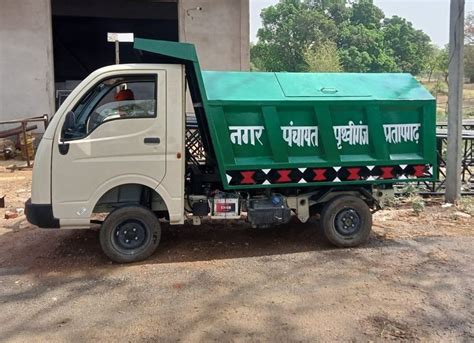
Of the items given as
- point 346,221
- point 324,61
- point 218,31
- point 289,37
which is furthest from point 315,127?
point 289,37

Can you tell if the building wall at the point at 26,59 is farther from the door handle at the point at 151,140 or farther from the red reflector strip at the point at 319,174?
the red reflector strip at the point at 319,174

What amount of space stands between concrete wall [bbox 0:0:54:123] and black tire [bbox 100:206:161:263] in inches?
388

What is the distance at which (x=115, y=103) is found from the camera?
547 cm

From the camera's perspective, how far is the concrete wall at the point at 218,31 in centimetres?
1504

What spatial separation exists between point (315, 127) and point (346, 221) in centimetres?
127

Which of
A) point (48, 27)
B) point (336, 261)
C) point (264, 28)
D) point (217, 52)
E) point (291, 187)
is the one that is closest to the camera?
point (336, 261)

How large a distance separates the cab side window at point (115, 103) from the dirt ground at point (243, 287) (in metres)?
1.59

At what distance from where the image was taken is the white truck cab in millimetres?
5332

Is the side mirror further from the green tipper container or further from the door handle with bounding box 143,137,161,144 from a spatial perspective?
the green tipper container

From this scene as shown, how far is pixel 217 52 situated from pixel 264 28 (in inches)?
3162

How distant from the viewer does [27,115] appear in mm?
14180

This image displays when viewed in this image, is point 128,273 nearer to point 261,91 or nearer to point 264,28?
point 261,91

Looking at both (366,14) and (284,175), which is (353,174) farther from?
(366,14)

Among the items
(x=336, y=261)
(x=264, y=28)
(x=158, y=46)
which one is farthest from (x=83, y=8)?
(x=264, y=28)
